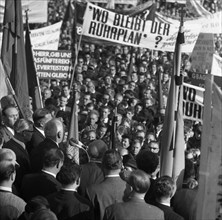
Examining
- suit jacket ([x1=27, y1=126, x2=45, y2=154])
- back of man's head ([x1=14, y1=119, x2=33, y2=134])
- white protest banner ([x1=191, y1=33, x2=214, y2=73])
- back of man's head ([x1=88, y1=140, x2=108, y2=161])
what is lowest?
white protest banner ([x1=191, y1=33, x2=214, y2=73])

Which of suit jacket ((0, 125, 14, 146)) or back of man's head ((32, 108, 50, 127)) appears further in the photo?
back of man's head ((32, 108, 50, 127))

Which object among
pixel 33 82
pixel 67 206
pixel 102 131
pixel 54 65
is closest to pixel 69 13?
pixel 54 65

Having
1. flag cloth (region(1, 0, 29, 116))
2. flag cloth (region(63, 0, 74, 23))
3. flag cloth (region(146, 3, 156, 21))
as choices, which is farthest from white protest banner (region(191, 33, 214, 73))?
flag cloth (region(63, 0, 74, 23))

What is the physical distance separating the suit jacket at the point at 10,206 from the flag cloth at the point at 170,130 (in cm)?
299

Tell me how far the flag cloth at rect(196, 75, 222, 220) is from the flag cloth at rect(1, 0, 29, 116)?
19.4ft

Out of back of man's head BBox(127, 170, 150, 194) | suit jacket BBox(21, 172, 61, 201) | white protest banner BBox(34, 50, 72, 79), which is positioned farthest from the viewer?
white protest banner BBox(34, 50, 72, 79)

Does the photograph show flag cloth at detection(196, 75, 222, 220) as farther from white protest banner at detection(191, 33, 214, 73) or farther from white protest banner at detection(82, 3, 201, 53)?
white protest banner at detection(82, 3, 201, 53)

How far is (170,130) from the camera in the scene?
34.1 feet

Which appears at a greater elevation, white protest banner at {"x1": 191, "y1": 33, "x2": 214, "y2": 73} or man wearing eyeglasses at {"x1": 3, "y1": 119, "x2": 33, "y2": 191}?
man wearing eyeglasses at {"x1": 3, "y1": 119, "x2": 33, "y2": 191}

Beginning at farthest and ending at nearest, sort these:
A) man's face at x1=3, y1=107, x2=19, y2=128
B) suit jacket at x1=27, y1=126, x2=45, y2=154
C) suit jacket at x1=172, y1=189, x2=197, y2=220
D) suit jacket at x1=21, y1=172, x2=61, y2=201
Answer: man's face at x1=3, y1=107, x2=19, y2=128
suit jacket at x1=27, y1=126, x2=45, y2=154
suit jacket at x1=172, y1=189, x2=197, y2=220
suit jacket at x1=21, y1=172, x2=61, y2=201

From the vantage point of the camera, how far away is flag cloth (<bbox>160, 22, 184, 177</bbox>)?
10109mm

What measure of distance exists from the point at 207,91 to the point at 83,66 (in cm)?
1518

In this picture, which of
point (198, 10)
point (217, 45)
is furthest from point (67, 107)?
point (217, 45)

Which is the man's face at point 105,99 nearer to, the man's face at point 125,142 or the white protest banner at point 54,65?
the white protest banner at point 54,65
